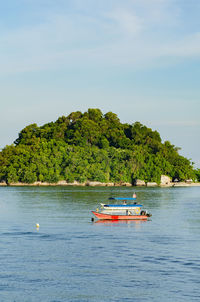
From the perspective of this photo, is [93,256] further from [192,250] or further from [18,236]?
[18,236]

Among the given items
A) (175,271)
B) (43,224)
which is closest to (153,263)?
(175,271)

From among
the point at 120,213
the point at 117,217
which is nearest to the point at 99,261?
the point at 117,217

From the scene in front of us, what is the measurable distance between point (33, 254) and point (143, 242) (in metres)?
11.8

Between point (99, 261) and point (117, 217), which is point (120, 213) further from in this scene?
point (99, 261)

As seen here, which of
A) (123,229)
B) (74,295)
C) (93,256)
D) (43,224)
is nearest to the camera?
(74,295)

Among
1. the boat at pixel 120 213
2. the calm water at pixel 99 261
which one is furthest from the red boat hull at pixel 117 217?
the calm water at pixel 99 261

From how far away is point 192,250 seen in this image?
140ft

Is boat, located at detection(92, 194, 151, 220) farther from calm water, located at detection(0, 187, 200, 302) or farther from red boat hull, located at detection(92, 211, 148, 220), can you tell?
calm water, located at detection(0, 187, 200, 302)

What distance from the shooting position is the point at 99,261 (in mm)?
38531

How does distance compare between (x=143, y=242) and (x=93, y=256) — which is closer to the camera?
(x=93, y=256)

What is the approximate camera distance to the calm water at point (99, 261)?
30047mm

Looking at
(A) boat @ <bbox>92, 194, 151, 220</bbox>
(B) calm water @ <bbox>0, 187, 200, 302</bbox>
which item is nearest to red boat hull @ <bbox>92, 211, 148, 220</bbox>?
(A) boat @ <bbox>92, 194, 151, 220</bbox>

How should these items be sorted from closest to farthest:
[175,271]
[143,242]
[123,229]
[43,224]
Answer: [175,271]
[143,242]
[123,229]
[43,224]

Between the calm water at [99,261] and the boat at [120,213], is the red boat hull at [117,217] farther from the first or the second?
the calm water at [99,261]
